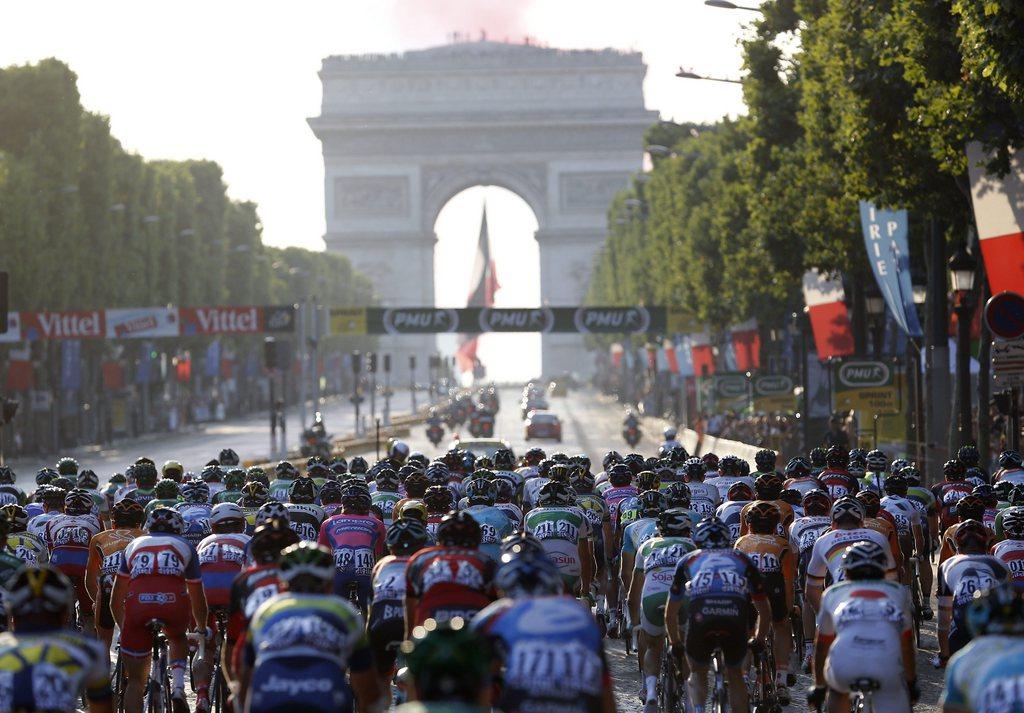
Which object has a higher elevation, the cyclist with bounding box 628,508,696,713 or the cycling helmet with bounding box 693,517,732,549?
the cycling helmet with bounding box 693,517,732,549

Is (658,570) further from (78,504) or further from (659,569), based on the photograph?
(78,504)

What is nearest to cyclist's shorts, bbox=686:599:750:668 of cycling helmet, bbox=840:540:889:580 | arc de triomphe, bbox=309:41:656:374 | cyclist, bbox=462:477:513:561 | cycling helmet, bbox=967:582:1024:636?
cycling helmet, bbox=840:540:889:580

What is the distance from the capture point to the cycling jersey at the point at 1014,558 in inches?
524

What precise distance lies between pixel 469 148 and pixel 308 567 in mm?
159947

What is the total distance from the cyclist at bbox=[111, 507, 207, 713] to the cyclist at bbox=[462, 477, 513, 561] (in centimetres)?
233

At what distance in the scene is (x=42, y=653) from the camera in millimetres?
8062

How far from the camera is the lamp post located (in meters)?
27.1

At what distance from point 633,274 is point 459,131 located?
7051 cm

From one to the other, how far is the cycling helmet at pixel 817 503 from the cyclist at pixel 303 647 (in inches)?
264

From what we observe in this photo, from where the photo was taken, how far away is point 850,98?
30453mm

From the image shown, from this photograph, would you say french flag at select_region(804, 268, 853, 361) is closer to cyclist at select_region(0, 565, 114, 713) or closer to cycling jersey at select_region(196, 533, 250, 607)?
cycling jersey at select_region(196, 533, 250, 607)

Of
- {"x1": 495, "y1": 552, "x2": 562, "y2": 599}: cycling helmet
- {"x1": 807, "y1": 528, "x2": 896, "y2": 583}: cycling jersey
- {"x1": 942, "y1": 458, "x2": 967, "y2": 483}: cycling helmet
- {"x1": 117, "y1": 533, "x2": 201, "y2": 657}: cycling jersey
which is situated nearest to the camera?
{"x1": 495, "y1": 552, "x2": 562, "y2": 599}: cycling helmet

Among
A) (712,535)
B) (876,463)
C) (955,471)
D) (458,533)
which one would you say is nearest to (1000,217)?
(876,463)

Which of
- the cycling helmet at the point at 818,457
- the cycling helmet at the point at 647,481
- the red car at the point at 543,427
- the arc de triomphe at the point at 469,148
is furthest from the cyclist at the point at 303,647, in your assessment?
the arc de triomphe at the point at 469,148
